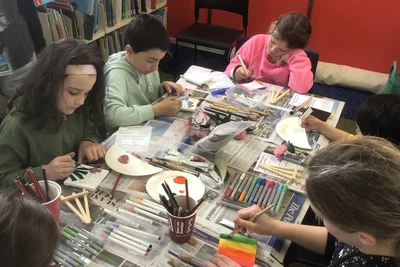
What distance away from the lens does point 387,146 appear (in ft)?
3.00

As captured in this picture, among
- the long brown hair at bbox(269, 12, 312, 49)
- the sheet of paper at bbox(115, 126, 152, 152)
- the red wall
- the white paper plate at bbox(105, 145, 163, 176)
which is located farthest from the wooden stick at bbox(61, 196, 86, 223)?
the red wall

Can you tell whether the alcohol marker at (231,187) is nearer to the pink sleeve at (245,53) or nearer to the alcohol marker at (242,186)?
the alcohol marker at (242,186)

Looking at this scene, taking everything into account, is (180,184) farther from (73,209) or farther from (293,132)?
(293,132)

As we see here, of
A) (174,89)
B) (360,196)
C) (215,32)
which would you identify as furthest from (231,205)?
(215,32)

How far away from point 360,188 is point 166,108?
974 mm

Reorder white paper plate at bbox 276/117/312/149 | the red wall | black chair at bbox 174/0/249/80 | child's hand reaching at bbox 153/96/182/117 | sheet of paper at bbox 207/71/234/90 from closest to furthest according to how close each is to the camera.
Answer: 1. white paper plate at bbox 276/117/312/149
2. child's hand reaching at bbox 153/96/182/117
3. sheet of paper at bbox 207/71/234/90
4. black chair at bbox 174/0/249/80
5. the red wall

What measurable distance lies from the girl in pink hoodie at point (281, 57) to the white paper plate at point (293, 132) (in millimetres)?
405

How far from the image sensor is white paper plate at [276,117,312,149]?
1.51 m

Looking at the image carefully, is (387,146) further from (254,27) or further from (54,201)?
(254,27)

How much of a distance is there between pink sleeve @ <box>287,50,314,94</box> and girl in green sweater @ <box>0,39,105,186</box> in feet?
3.62

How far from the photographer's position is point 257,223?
1.05 m

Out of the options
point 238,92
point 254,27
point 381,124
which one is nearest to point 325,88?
point 254,27

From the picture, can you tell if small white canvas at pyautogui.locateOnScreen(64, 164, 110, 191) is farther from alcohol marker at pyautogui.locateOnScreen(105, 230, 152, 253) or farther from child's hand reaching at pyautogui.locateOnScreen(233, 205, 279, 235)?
child's hand reaching at pyautogui.locateOnScreen(233, 205, 279, 235)

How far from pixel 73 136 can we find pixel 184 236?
27.2 inches
